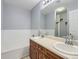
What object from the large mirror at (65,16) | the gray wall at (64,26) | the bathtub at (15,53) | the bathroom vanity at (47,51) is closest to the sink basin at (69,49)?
the bathroom vanity at (47,51)

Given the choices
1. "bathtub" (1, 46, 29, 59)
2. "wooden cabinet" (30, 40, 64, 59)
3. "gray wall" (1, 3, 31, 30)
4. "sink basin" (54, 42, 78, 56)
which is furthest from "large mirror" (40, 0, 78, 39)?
"bathtub" (1, 46, 29, 59)

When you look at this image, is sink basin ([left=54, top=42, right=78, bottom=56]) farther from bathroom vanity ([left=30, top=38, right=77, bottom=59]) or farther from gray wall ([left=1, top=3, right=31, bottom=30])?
gray wall ([left=1, top=3, right=31, bottom=30])

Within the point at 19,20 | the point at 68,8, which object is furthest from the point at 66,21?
the point at 19,20

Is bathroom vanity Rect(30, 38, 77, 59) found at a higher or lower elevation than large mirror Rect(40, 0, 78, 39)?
lower

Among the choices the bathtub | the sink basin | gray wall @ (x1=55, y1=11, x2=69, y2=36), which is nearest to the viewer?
the sink basin

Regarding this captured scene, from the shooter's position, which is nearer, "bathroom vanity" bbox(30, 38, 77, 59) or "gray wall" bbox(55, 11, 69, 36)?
"bathroom vanity" bbox(30, 38, 77, 59)

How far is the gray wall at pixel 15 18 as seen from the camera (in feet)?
7.82

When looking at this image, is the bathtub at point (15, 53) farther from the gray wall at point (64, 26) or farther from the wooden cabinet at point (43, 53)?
the gray wall at point (64, 26)

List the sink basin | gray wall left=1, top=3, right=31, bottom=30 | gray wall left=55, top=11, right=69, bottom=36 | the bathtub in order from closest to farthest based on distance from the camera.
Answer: the sink basin < gray wall left=55, top=11, right=69, bottom=36 < the bathtub < gray wall left=1, top=3, right=31, bottom=30

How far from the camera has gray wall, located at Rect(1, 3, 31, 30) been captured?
2382 millimetres

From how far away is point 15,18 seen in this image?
2.69 meters

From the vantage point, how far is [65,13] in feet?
5.33

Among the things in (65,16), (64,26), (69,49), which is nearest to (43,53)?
(69,49)

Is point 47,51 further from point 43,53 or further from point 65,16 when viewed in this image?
point 65,16
